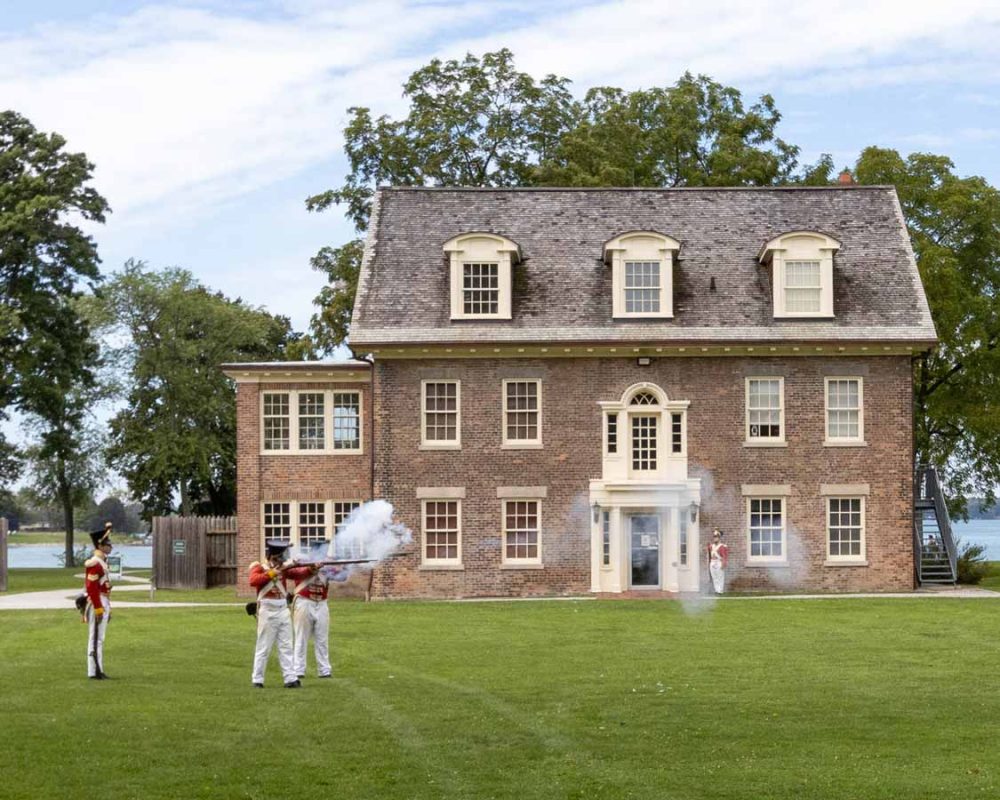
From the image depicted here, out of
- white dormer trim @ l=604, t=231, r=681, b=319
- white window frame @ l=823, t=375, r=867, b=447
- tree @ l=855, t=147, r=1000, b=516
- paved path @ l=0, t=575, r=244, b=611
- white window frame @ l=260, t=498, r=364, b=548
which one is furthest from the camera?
tree @ l=855, t=147, r=1000, b=516

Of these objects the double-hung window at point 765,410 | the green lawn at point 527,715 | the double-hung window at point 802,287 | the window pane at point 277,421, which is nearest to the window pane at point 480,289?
the window pane at point 277,421

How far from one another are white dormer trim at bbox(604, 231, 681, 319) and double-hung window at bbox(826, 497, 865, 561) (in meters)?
6.52

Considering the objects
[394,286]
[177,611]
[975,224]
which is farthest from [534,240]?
[975,224]

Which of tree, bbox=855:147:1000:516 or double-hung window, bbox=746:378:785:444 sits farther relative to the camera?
tree, bbox=855:147:1000:516

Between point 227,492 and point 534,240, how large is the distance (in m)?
38.8

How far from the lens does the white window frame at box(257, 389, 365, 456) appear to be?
1789 inches

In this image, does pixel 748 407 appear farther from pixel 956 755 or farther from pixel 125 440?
pixel 125 440

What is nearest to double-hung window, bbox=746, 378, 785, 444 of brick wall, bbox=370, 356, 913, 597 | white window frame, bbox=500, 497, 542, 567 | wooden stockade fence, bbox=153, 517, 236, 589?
brick wall, bbox=370, 356, 913, 597

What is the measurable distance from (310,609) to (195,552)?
2733 cm

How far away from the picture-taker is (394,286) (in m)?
44.3

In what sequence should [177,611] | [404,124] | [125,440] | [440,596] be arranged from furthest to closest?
[125,440] → [404,124] → [440,596] → [177,611]

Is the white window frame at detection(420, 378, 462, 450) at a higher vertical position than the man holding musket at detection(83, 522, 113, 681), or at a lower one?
higher

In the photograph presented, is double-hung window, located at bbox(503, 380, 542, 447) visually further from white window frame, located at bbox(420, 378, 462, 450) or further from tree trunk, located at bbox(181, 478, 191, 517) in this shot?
tree trunk, located at bbox(181, 478, 191, 517)

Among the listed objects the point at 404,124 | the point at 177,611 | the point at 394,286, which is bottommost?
the point at 177,611
